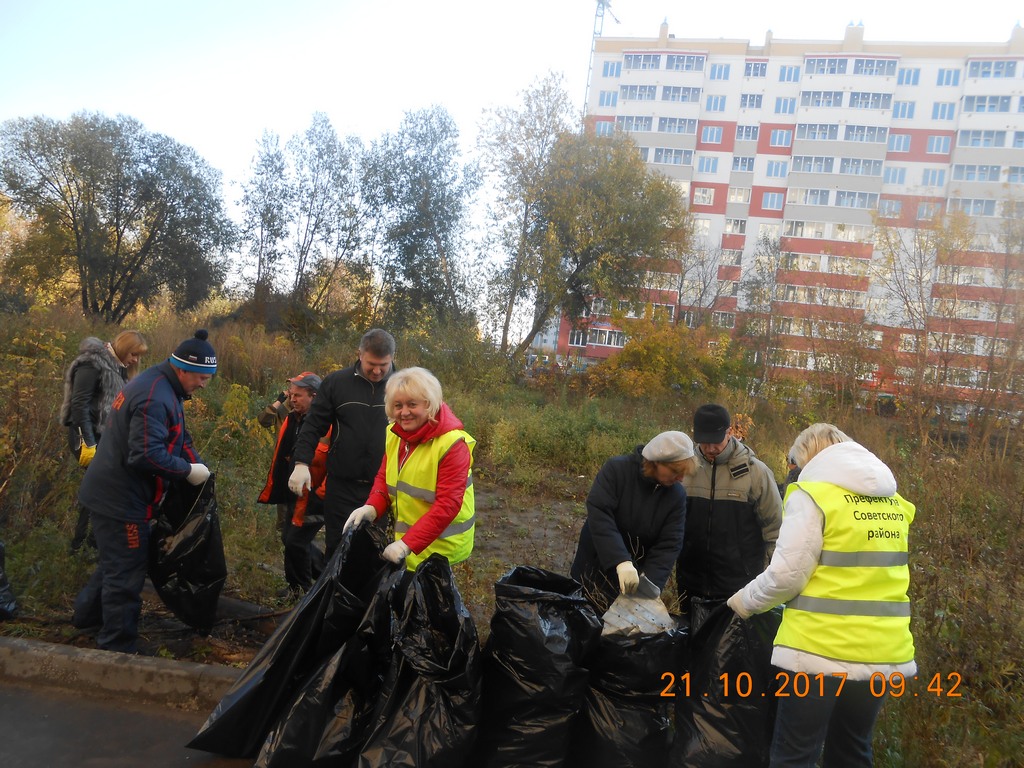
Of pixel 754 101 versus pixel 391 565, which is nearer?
pixel 391 565

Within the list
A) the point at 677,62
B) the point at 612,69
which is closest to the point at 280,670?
the point at 677,62

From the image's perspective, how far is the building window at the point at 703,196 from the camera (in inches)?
1874

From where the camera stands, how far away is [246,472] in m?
7.09

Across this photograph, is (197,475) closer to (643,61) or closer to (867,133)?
(867,133)

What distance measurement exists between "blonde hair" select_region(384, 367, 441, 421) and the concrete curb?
4.92 feet

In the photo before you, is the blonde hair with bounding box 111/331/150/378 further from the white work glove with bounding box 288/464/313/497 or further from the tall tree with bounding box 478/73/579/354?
the tall tree with bounding box 478/73/579/354

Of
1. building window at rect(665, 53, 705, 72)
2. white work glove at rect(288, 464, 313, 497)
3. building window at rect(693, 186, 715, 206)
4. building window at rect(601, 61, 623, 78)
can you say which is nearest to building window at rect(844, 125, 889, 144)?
building window at rect(693, 186, 715, 206)

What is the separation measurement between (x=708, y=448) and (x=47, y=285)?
23882 mm

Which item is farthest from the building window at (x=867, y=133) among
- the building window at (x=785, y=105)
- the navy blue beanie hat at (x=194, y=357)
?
the navy blue beanie hat at (x=194, y=357)

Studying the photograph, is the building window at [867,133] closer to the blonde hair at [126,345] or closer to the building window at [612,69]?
the building window at [612,69]

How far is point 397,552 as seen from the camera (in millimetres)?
2811

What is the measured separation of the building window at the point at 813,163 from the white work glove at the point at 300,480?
155 ft

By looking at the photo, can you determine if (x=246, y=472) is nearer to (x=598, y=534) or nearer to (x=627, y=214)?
(x=598, y=534)

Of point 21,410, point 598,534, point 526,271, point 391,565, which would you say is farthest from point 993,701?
point 526,271
